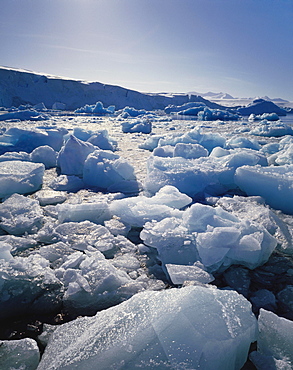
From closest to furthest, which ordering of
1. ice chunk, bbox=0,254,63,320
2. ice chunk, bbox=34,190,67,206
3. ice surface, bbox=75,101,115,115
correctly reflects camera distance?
ice chunk, bbox=0,254,63,320
ice chunk, bbox=34,190,67,206
ice surface, bbox=75,101,115,115

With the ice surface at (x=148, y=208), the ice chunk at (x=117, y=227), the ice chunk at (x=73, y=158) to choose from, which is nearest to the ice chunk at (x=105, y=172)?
the ice chunk at (x=73, y=158)

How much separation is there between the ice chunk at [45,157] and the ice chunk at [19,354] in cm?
332

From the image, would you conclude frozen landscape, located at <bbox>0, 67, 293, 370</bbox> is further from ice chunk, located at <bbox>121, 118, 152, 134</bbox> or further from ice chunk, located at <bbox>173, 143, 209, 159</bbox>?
ice chunk, located at <bbox>121, 118, 152, 134</bbox>

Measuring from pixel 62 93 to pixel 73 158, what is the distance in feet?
69.0

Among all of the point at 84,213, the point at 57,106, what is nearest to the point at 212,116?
the point at 57,106

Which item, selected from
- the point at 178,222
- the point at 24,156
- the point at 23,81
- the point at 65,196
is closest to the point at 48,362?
the point at 178,222

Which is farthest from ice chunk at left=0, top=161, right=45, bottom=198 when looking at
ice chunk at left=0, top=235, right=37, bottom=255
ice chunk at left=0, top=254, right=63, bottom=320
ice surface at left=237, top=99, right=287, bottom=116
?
ice surface at left=237, top=99, right=287, bottom=116

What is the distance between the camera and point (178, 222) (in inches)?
74.4

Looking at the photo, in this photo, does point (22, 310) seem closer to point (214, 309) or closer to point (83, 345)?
point (83, 345)

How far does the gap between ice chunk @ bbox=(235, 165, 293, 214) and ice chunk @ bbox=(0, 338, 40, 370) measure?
7.50 ft

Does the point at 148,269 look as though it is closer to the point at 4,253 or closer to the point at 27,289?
the point at 27,289

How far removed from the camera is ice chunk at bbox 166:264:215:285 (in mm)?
1386

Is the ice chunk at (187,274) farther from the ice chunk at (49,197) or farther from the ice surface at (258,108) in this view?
the ice surface at (258,108)

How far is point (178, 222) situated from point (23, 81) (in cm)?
2234
